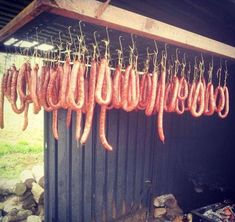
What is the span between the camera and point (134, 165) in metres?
6.72

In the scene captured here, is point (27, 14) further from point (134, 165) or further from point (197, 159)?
point (197, 159)

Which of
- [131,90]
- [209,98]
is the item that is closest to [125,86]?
[131,90]

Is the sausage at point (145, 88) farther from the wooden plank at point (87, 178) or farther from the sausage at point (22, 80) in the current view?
the wooden plank at point (87, 178)

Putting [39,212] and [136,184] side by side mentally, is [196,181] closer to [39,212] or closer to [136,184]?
[136,184]

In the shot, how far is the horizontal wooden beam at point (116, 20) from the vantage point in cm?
195

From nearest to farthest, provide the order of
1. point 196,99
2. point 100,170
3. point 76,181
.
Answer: point 196,99 < point 76,181 < point 100,170

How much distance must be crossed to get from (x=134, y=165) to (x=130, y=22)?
488 centimetres

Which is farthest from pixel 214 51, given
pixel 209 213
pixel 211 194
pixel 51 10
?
pixel 211 194

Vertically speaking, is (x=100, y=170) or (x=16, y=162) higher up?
(x=100, y=170)

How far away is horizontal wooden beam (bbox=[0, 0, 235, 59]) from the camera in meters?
1.95

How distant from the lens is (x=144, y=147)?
6.89 m

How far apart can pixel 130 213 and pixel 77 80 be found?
16.0ft

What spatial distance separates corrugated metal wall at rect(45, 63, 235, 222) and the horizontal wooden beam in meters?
3.12

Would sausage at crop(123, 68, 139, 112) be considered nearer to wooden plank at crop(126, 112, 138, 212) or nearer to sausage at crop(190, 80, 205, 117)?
sausage at crop(190, 80, 205, 117)
